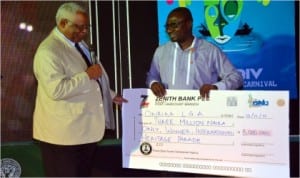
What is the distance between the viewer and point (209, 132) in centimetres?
287

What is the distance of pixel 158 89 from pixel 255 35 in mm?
699

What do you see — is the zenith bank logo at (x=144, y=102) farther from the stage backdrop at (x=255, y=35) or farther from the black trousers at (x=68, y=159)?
the stage backdrop at (x=255, y=35)

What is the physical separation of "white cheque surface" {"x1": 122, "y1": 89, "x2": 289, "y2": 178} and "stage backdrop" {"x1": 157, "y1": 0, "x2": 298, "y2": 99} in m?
0.10

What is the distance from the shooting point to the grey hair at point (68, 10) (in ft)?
9.80

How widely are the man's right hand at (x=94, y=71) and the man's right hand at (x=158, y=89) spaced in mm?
369

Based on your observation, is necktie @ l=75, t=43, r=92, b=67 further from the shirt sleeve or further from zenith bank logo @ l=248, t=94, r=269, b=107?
zenith bank logo @ l=248, t=94, r=269, b=107

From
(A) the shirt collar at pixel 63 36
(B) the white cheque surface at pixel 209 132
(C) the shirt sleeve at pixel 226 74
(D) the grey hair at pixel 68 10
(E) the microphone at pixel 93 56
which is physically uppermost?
(D) the grey hair at pixel 68 10

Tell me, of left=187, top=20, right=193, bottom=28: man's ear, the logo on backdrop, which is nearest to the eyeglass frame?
left=187, top=20, right=193, bottom=28: man's ear

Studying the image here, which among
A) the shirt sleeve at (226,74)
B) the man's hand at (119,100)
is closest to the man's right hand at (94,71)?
the man's hand at (119,100)

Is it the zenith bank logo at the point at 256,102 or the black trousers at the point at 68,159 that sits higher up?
the zenith bank logo at the point at 256,102

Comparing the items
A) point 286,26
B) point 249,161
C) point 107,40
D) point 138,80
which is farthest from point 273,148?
point 107,40

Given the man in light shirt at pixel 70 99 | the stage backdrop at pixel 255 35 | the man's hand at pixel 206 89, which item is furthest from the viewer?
the man in light shirt at pixel 70 99

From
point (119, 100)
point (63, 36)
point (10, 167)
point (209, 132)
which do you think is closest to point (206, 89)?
point (209, 132)

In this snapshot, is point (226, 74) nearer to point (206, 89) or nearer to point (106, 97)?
point (206, 89)
